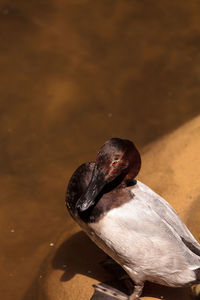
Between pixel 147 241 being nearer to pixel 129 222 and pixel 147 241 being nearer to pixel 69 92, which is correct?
pixel 129 222

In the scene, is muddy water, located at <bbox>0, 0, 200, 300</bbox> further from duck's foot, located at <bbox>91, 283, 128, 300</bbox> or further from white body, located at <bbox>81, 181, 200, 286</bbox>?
white body, located at <bbox>81, 181, 200, 286</bbox>

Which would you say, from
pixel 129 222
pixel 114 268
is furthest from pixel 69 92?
pixel 129 222

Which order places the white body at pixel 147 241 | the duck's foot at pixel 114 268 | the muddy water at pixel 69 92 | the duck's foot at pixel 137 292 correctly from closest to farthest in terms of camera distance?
the white body at pixel 147 241
the duck's foot at pixel 137 292
the duck's foot at pixel 114 268
the muddy water at pixel 69 92

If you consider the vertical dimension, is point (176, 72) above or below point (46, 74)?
above

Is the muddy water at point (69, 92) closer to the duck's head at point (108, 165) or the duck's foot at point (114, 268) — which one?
the duck's foot at point (114, 268)

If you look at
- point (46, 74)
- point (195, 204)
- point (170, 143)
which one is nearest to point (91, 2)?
point (46, 74)

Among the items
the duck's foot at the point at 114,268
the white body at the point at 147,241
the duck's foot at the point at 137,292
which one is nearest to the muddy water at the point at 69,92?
the duck's foot at the point at 114,268

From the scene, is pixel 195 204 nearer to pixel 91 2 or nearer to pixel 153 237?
pixel 153 237

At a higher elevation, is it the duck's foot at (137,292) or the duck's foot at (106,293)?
the duck's foot at (137,292)
